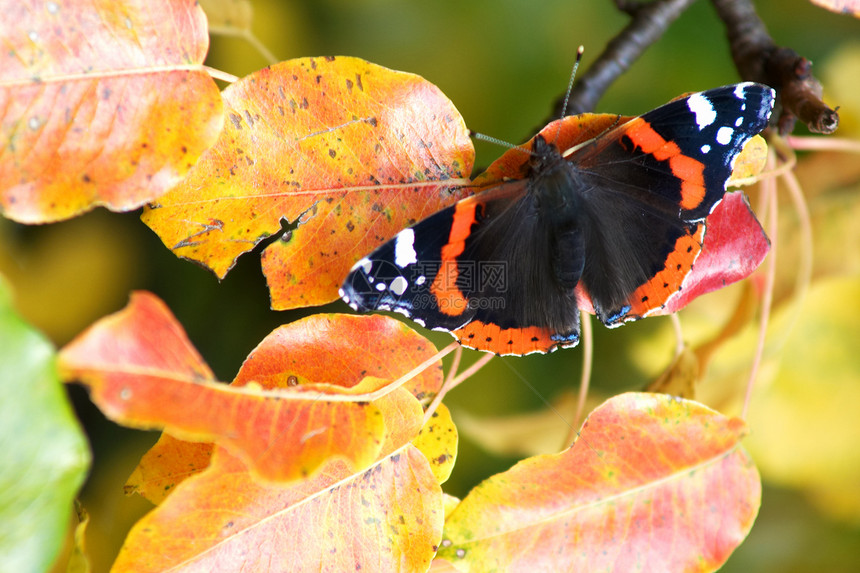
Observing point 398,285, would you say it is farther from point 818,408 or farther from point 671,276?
point 818,408

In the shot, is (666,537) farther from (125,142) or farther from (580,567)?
(125,142)

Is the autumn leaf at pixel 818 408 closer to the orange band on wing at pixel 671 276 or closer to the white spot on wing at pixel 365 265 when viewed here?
the orange band on wing at pixel 671 276

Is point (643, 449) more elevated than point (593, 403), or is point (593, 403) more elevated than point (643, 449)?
point (643, 449)

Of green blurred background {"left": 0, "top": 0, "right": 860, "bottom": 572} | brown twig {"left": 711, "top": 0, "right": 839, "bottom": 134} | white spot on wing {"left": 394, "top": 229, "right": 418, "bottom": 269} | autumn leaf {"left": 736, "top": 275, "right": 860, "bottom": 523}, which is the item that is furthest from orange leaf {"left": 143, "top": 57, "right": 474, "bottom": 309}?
autumn leaf {"left": 736, "top": 275, "right": 860, "bottom": 523}

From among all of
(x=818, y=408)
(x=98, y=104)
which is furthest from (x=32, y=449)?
(x=818, y=408)

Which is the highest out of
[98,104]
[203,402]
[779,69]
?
[779,69]

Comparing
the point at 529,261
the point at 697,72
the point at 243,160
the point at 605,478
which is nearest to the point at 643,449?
the point at 605,478

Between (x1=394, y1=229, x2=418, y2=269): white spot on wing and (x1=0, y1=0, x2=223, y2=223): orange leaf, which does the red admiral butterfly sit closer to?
(x1=394, y1=229, x2=418, y2=269): white spot on wing
